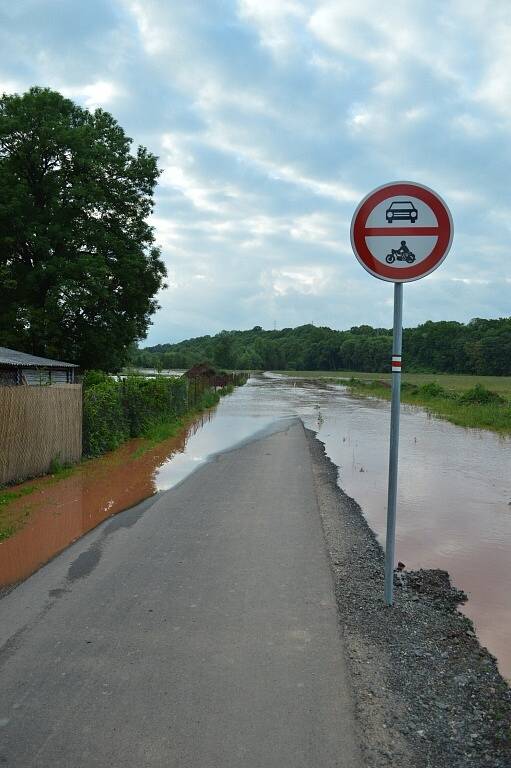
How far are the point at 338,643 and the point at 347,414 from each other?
25452mm

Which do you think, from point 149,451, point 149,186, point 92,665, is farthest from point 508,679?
point 149,186

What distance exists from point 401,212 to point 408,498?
6615 millimetres

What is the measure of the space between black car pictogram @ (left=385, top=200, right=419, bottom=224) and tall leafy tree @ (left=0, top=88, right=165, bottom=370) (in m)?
19.8

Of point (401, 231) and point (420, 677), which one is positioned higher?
point (401, 231)

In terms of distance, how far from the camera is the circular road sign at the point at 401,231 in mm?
4664

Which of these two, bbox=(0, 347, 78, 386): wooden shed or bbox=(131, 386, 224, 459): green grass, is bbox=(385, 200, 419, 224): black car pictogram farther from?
bbox=(0, 347, 78, 386): wooden shed

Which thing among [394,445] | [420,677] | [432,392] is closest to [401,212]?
[394,445]

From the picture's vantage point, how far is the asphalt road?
296cm

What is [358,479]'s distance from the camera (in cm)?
1188

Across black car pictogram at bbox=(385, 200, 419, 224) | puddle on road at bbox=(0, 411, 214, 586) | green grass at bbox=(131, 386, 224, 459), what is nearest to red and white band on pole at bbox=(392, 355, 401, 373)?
black car pictogram at bbox=(385, 200, 419, 224)

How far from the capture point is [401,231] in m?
4.73

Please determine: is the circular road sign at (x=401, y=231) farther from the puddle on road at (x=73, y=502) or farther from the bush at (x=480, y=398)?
the bush at (x=480, y=398)

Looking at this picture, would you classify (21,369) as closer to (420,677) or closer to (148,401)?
(148,401)

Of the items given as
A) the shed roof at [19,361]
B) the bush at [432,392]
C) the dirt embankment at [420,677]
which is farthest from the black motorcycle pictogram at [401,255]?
the bush at [432,392]
